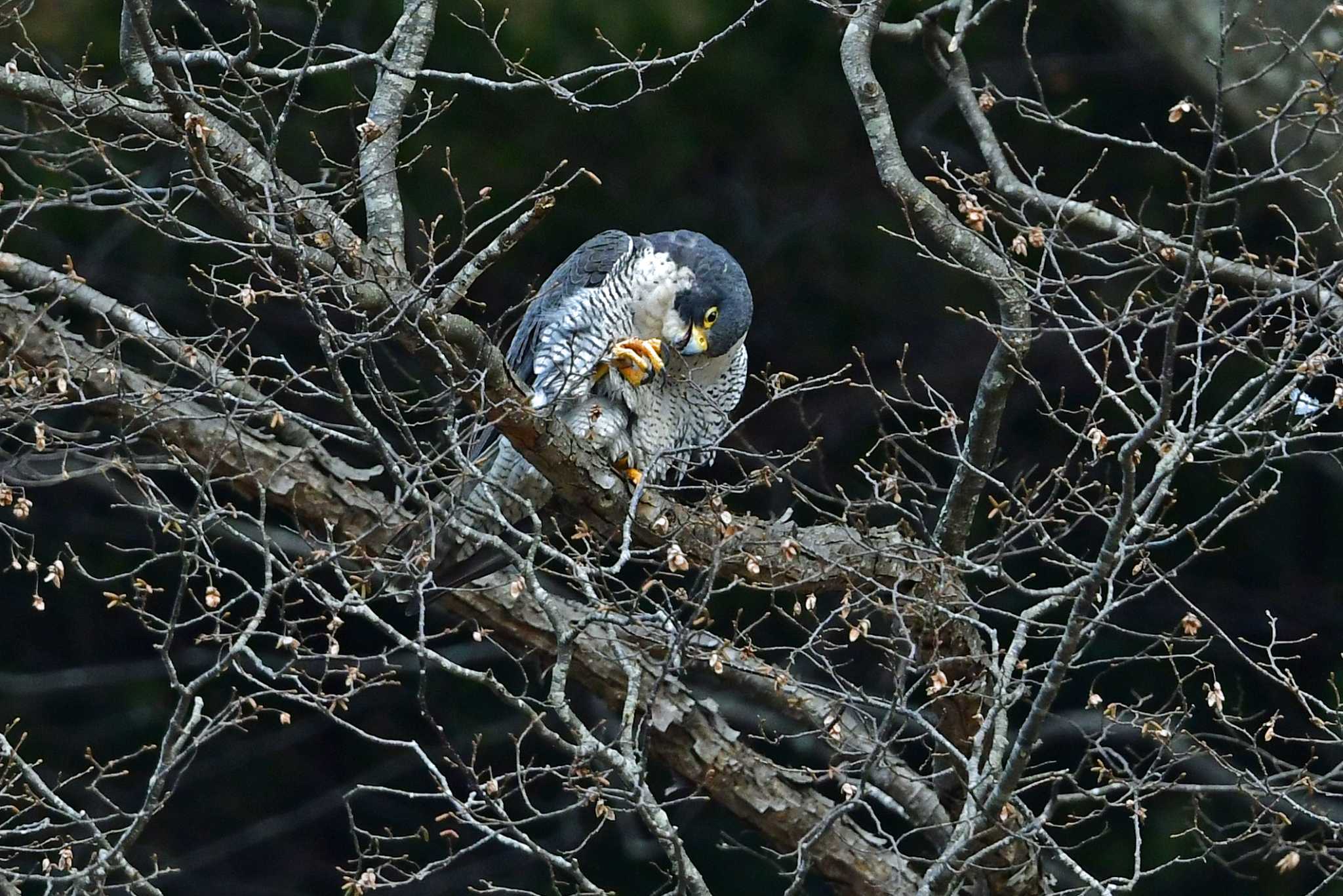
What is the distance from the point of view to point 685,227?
6.01 metres

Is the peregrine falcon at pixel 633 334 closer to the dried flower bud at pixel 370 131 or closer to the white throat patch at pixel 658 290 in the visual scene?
the white throat patch at pixel 658 290

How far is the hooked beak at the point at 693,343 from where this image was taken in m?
4.27

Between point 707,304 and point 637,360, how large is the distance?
1.00 feet

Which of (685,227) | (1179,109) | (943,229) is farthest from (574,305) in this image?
(1179,109)

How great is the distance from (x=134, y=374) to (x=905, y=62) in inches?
126

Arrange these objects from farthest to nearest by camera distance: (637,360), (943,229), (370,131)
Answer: (637,360), (943,229), (370,131)

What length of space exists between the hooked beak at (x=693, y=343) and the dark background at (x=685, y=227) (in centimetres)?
121

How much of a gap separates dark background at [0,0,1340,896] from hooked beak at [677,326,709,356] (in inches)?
47.5

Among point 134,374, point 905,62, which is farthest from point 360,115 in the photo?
point 905,62

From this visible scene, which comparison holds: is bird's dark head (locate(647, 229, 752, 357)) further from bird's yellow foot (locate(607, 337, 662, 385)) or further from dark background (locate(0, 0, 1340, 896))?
dark background (locate(0, 0, 1340, 896))

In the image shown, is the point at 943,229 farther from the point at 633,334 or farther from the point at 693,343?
the point at 633,334

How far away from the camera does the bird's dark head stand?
4.28 m

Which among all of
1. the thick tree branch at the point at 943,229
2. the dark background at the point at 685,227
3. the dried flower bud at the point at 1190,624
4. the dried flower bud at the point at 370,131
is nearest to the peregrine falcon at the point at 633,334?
the thick tree branch at the point at 943,229

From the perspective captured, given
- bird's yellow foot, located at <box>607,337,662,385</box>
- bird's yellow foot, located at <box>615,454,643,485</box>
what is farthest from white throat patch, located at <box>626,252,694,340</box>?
Result: bird's yellow foot, located at <box>615,454,643,485</box>
